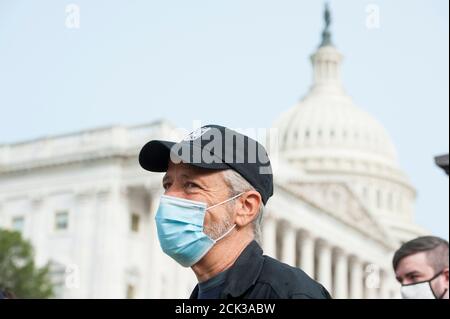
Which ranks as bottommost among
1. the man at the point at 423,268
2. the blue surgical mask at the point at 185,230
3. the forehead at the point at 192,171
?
the man at the point at 423,268

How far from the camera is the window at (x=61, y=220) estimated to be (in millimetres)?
75938

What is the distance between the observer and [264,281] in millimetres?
4824

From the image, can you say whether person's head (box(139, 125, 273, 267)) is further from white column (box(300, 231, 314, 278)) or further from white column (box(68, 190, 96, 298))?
white column (box(300, 231, 314, 278))

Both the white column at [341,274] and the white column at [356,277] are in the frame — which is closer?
the white column at [341,274]

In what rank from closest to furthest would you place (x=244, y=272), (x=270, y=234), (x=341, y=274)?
1. (x=244, y=272)
2. (x=270, y=234)
3. (x=341, y=274)

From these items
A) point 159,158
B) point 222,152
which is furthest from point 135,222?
point 222,152

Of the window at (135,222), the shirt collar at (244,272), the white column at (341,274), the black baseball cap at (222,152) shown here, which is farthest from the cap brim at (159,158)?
the white column at (341,274)

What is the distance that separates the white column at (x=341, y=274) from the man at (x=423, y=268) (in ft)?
288

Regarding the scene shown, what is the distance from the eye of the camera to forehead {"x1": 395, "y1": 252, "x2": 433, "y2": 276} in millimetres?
9225

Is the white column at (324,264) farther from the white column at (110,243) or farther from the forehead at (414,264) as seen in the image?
the forehead at (414,264)

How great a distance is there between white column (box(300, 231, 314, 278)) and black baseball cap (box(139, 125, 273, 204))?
84.3 m

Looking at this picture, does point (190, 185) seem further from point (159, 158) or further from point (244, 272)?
point (244, 272)

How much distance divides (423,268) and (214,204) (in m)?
4.34

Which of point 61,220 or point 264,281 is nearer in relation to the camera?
point 264,281
